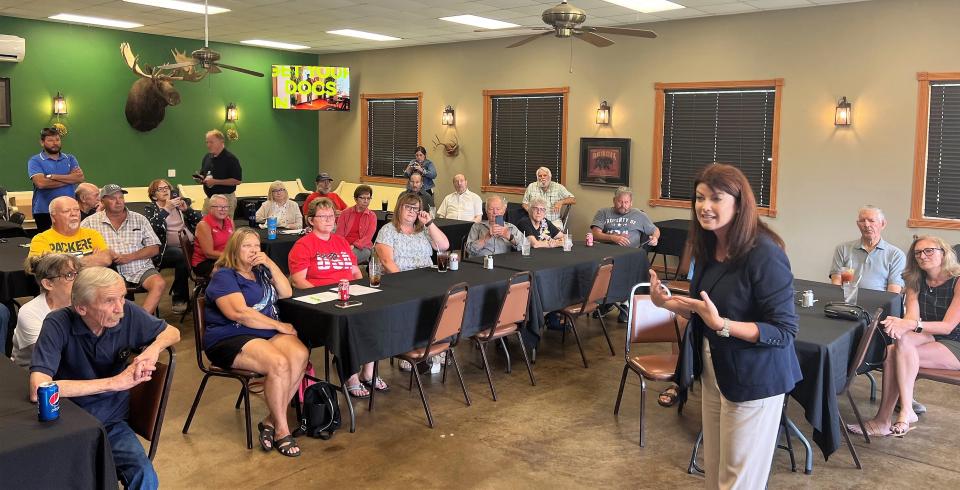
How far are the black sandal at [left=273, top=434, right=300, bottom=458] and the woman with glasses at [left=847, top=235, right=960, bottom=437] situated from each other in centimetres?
298

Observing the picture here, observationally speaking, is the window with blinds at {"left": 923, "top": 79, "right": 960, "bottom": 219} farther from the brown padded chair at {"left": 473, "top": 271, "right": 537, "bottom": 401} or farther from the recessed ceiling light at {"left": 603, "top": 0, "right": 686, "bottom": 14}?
the brown padded chair at {"left": 473, "top": 271, "right": 537, "bottom": 401}

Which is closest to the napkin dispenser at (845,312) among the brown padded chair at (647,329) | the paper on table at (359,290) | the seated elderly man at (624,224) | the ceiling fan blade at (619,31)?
the brown padded chair at (647,329)

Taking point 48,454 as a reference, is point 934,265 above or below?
above

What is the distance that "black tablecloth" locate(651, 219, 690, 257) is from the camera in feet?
27.1

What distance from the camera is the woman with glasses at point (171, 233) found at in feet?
22.1

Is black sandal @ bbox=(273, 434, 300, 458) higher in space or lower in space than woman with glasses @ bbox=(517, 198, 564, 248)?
lower

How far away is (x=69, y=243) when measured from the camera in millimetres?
4969

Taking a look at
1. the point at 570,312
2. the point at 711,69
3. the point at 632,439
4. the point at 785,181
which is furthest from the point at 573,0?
the point at 632,439

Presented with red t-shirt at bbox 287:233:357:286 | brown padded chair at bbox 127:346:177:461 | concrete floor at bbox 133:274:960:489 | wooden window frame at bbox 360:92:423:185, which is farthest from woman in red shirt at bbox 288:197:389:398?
wooden window frame at bbox 360:92:423:185

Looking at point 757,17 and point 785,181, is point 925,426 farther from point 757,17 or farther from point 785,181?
point 757,17

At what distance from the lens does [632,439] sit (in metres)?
4.17

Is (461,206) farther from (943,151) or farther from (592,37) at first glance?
(943,151)

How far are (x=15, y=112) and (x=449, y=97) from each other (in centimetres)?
571

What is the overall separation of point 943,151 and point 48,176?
28.0ft
